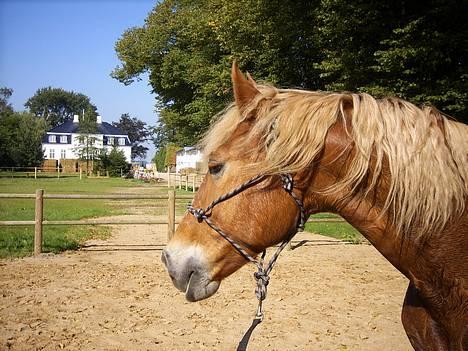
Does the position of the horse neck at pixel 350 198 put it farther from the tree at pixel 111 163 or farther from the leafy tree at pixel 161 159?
the leafy tree at pixel 161 159

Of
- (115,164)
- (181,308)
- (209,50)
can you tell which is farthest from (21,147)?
(181,308)

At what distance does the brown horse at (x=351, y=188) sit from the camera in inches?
70.2

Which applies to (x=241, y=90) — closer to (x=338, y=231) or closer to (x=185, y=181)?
(x=338, y=231)

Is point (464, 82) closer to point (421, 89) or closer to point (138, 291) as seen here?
point (421, 89)

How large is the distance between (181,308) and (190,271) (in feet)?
14.0

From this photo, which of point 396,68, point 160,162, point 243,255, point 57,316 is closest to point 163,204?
point 396,68

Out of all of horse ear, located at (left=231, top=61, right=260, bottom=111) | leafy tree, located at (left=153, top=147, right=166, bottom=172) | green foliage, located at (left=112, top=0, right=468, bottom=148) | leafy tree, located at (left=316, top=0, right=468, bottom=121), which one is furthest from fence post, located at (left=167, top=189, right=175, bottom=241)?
leafy tree, located at (left=153, top=147, right=166, bottom=172)

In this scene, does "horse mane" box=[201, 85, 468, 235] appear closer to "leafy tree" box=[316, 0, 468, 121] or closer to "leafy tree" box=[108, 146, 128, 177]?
"leafy tree" box=[316, 0, 468, 121]

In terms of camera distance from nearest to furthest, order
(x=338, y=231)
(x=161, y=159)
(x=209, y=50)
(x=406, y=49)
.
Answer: (x=406, y=49), (x=338, y=231), (x=209, y=50), (x=161, y=159)

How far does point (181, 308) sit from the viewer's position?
585cm

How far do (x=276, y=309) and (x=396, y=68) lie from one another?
8928 mm

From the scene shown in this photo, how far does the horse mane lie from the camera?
1.77m

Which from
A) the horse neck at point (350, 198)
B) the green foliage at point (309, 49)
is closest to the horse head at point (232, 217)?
the horse neck at point (350, 198)

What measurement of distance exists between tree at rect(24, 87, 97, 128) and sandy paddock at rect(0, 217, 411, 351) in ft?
374
